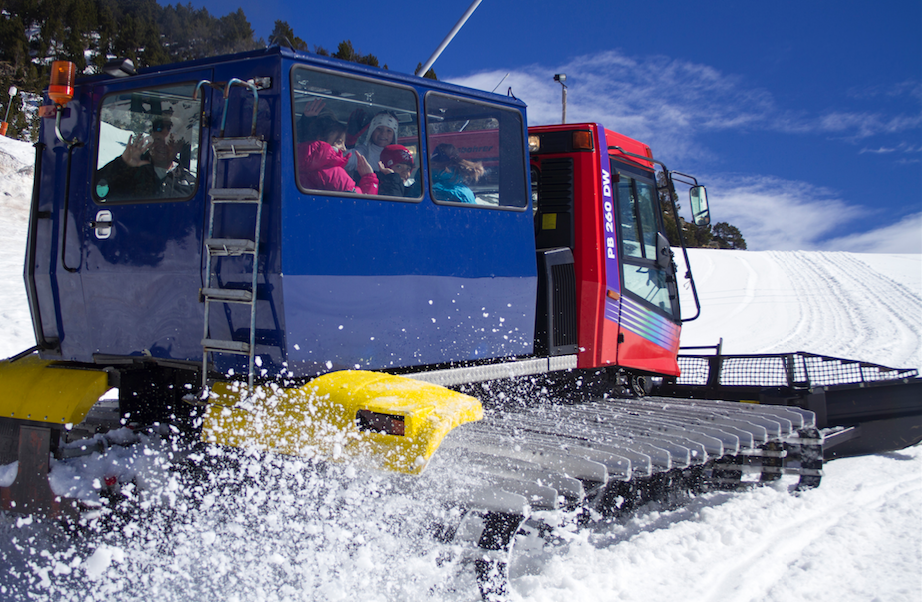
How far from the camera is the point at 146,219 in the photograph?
131 inches

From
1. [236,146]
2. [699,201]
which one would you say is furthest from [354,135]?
[699,201]

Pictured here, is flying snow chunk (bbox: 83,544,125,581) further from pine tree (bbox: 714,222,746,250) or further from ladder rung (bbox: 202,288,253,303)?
pine tree (bbox: 714,222,746,250)

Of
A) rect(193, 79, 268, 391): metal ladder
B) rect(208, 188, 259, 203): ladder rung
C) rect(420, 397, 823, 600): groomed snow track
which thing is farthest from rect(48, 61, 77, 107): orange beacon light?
rect(420, 397, 823, 600): groomed snow track

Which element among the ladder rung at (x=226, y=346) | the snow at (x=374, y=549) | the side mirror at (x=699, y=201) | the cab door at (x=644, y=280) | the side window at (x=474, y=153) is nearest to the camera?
the snow at (x=374, y=549)

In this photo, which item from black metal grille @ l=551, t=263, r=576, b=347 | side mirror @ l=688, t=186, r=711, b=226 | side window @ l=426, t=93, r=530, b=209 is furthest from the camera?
side mirror @ l=688, t=186, r=711, b=226

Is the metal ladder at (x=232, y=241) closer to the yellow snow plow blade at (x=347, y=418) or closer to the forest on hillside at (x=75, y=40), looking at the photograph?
the yellow snow plow blade at (x=347, y=418)

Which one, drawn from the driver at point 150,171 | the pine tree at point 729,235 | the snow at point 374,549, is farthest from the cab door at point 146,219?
the pine tree at point 729,235

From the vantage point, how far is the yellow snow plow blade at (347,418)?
8.72 ft

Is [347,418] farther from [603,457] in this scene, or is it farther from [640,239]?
[640,239]

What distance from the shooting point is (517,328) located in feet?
13.5

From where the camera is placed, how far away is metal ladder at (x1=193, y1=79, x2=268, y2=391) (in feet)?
9.73

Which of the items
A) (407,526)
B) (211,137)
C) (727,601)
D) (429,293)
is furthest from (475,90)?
(727,601)

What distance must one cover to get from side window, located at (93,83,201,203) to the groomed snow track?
6.07 ft

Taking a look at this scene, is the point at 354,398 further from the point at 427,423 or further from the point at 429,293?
the point at 429,293
